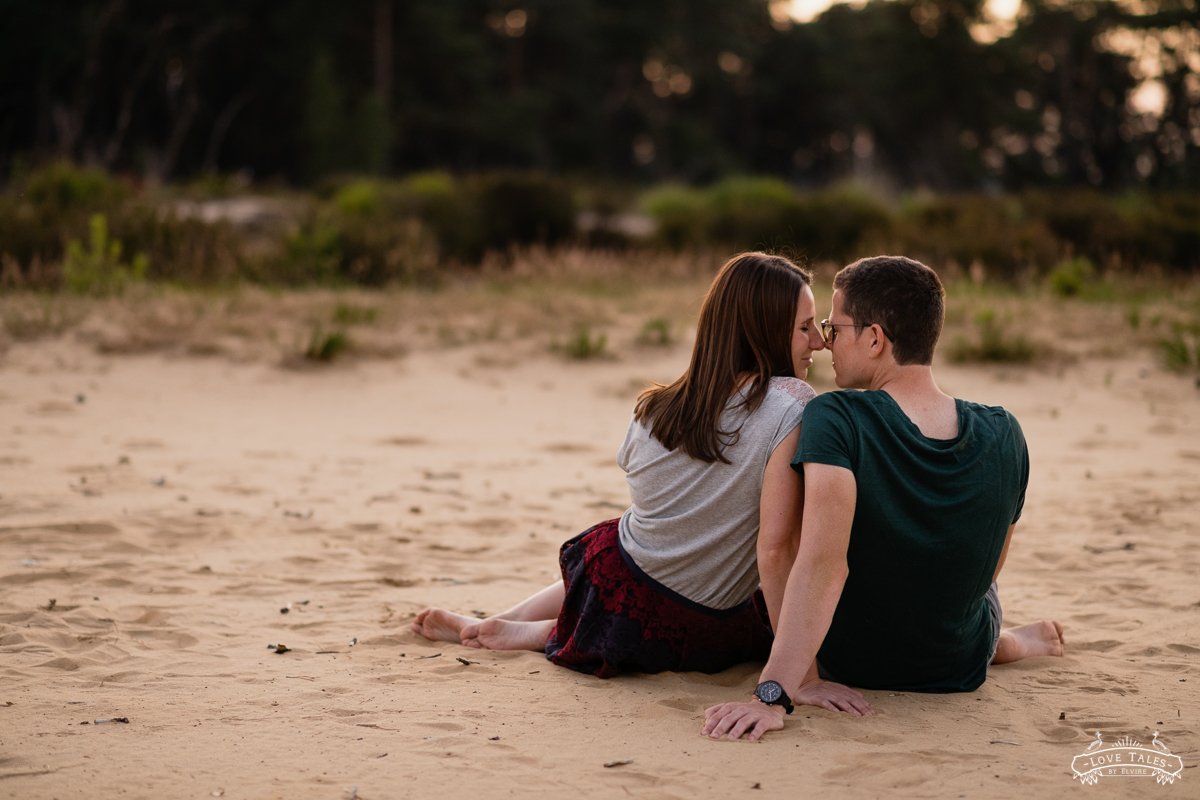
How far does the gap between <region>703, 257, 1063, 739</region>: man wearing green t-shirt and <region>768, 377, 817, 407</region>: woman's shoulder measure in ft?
0.34

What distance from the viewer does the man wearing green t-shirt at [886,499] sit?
8.27 feet

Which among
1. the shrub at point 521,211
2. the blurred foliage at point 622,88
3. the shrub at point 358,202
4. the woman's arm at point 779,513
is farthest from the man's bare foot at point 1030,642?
the blurred foliage at point 622,88

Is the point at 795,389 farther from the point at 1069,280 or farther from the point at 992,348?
the point at 1069,280

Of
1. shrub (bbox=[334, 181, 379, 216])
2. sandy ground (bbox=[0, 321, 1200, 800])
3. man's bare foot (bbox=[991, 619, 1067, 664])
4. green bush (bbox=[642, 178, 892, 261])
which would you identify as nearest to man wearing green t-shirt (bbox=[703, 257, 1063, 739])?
sandy ground (bbox=[0, 321, 1200, 800])

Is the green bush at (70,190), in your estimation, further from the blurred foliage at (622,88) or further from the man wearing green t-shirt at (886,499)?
the man wearing green t-shirt at (886,499)

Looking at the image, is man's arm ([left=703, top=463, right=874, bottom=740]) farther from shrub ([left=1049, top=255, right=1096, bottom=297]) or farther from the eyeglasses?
shrub ([left=1049, top=255, right=1096, bottom=297])

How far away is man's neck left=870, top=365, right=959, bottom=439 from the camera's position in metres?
2.64

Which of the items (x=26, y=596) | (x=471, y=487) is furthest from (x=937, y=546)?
(x=471, y=487)

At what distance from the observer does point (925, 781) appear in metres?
2.36

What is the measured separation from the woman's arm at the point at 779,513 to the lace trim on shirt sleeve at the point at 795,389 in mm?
102

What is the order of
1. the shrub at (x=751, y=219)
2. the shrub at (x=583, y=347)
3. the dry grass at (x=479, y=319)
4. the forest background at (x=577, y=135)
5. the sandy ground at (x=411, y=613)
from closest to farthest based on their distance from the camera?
1. the sandy ground at (x=411, y=613)
2. the dry grass at (x=479, y=319)
3. the shrub at (x=583, y=347)
4. the forest background at (x=577, y=135)
5. the shrub at (x=751, y=219)

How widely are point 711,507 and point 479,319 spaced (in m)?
7.27

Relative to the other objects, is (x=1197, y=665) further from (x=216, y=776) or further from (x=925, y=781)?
(x=216, y=776)

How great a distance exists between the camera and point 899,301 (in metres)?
2.56
